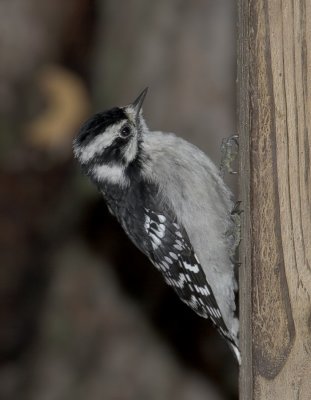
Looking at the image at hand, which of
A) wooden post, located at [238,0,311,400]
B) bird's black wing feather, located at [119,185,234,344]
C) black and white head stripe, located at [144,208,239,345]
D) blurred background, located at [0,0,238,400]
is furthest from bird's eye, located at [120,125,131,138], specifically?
blurred background, located at [0,0,238,400]

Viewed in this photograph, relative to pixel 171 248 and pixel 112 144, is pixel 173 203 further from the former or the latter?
pixel 112 144

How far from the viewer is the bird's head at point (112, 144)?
5074mm

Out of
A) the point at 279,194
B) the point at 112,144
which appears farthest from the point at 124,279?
the point at 279,194

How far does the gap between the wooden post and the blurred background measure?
10.7ft

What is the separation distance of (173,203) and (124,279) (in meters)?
3.14

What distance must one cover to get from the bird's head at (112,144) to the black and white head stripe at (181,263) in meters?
0.33

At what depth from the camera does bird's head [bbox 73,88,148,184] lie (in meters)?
5.07

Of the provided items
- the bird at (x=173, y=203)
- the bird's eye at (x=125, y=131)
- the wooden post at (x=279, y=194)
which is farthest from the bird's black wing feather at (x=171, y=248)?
the wooden post at (x=279, y=194)

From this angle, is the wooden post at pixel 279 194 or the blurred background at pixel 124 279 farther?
the blurred background at pixel 124 279

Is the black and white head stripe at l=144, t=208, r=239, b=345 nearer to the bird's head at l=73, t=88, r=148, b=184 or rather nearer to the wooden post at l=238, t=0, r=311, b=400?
the bird's head at l=73, t=88, r=148, b=184

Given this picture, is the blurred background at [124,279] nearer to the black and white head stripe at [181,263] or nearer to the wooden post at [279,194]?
the black and white head stripe at [181,263]

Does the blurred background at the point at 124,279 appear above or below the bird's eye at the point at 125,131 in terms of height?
below

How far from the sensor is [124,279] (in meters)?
8.03

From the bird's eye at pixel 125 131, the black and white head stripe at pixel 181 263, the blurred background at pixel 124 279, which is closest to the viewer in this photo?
the black and white head stripe at pixel 181 263
